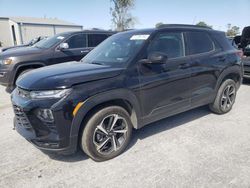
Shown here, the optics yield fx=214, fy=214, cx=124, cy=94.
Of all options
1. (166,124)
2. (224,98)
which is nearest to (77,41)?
(166,124)

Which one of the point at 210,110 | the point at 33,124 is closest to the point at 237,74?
the point at 210,110

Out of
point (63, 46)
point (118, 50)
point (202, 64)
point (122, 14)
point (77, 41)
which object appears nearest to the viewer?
point (118, 50)

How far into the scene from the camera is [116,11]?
36.9 meters

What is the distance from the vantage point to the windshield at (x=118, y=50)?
3.26 metres

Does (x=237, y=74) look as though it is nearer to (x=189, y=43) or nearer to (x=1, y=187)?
(x=189, y=43)

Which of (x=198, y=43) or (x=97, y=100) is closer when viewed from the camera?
(x=97, y=100)

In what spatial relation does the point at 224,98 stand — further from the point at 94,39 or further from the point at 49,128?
the point at 94,39

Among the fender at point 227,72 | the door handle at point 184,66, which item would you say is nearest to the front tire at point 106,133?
the door handle at point 184,66

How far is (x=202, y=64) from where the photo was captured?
3.98 meters

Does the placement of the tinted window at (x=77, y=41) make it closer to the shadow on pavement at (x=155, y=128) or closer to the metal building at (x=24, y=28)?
the shadow on pavement at (x=155, y=128)

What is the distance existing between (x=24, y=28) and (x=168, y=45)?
141ft

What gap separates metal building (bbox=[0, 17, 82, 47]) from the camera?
1581 inches

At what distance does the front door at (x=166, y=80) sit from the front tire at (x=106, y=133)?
41 centimetres

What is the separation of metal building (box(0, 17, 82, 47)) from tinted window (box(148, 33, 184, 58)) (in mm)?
41643
